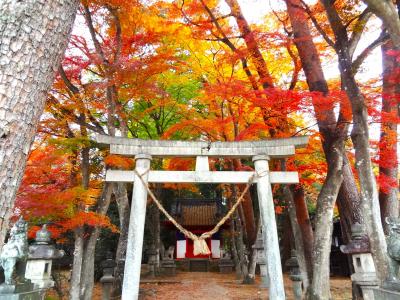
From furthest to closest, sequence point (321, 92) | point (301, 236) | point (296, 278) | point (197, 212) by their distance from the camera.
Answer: point (197, 212) → point (296, 278) → point (301, 236) → point (321, 92)

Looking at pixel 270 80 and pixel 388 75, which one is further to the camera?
pixel 270 80

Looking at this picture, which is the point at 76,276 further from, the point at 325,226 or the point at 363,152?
the point at 363,152

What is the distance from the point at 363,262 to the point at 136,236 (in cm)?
528

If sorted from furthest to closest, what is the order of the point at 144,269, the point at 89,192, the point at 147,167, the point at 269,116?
the point at 144,269, the point at 269,116, the point at 89,192, the point at 147,167

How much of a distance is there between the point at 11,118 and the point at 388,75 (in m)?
9.71

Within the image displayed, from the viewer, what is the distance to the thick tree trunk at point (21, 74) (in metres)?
2.14

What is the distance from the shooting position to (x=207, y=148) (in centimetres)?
688

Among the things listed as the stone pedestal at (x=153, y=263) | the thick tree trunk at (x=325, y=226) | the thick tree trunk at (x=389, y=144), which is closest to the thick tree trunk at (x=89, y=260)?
the thick tree trunk at (x=325, y=226)

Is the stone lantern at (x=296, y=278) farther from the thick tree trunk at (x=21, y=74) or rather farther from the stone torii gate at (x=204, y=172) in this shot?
the thick tree trunk at (x=21, y=74)

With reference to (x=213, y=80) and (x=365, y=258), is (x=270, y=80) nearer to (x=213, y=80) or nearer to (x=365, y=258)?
(x=213, y=80)

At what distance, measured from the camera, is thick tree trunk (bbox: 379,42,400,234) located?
870 cm

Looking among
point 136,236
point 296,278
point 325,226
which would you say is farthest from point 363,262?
point 136,236

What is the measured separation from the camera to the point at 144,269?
18719mm

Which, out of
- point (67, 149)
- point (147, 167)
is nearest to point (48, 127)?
point (67, 149)
